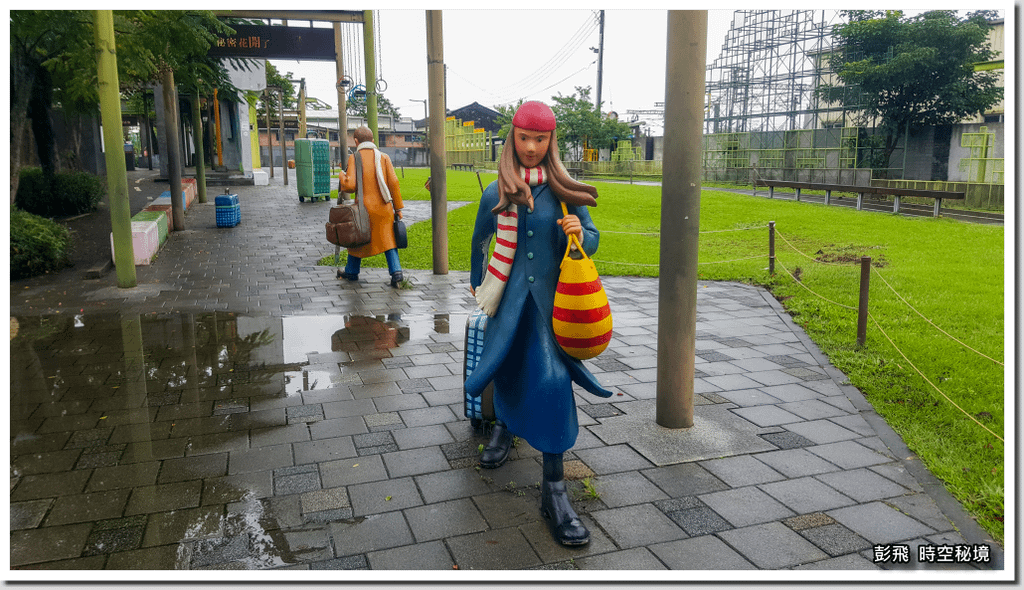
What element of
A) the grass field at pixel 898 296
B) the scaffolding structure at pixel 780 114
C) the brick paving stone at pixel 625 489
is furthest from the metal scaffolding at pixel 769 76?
the brick paving stone at pixel 625 489

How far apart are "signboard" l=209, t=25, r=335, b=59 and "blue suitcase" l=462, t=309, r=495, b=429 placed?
1195 centimetres

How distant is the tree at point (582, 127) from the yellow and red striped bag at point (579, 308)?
41.0 meters

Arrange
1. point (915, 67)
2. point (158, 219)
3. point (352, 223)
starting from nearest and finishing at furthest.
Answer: point (352, 223)
point (158, 219)
point (915, 67)

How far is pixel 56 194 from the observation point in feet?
49.2

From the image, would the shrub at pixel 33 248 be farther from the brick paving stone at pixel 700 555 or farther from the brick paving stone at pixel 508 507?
the brick paving stone at pixel 700 555

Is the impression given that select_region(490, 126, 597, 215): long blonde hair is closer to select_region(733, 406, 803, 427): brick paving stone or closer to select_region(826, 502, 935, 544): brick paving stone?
select_region(826, 502, 935, 544): brick paving stone

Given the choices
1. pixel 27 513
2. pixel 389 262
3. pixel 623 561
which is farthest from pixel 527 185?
pixel 389 262

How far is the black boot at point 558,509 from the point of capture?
304 centimetres

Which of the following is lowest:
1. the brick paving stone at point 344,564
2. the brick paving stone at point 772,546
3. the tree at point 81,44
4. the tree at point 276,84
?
the brick paving stone at point 772,546

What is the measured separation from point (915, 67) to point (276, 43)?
71.7 feet

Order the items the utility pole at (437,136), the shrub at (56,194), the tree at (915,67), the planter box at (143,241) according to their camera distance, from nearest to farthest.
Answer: the utility pole at (437,136), the planter box at (143,241), the shrub at (56,194), the tree at (915,67)

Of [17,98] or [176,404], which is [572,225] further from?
[17,98]

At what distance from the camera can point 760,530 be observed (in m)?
3.18

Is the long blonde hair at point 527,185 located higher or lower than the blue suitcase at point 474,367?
higher
